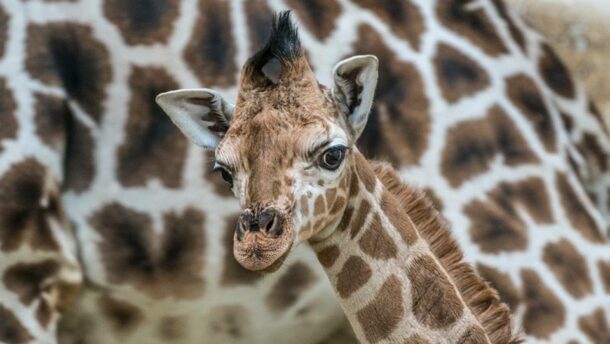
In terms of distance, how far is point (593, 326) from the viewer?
5195 mm

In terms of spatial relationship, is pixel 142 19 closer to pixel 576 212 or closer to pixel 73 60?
pixel 73 60

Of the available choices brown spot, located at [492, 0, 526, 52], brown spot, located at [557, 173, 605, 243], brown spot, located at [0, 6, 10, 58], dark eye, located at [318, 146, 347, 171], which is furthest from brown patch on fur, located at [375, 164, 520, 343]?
brown spot, located at [492, 0, 526, 52]

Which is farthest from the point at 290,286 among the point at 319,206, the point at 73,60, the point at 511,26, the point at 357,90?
the point at 319,206

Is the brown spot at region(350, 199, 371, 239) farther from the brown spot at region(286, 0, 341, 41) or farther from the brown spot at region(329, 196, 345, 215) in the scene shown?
the brown spot at region(286, 0, 341, 41)

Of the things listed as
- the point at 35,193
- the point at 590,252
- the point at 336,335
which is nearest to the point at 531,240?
the point at 590,252

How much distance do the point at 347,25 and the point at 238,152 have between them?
2.20m

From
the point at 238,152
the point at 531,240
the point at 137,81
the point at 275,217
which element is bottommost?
the point at 275,217

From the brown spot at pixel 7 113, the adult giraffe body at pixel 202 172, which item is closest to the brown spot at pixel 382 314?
the adult giraffe body at pixel 202 172

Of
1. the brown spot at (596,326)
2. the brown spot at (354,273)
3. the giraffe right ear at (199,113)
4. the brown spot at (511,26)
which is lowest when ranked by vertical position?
the brown spot at (354,273)

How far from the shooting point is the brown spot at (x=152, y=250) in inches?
188

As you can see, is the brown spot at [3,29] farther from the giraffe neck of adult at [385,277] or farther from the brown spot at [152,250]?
the giraffe neck of adult at [385,277]

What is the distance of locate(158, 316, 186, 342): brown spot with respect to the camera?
4902 mm

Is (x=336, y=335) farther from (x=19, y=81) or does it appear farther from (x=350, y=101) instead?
(x=350, y=101)

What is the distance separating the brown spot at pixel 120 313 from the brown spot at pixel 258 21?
1041 mm
